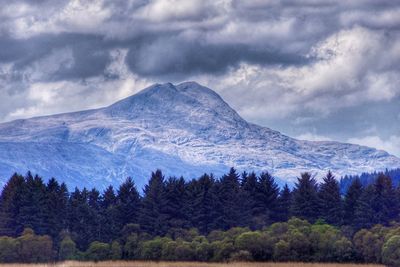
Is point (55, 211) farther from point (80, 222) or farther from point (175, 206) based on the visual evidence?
point (175, 206)

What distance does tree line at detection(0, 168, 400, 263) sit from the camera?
10625cm

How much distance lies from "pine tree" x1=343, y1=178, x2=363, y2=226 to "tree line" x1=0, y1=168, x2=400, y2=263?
17cm

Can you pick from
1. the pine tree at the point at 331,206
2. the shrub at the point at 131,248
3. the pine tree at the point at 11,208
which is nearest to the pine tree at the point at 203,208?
the shrub at the point at 131,248

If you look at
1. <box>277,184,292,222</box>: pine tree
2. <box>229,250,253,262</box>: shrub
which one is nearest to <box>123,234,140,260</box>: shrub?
<box>229,250,253,262</box>: shrub

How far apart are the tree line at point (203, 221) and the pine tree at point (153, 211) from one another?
0.52 ft

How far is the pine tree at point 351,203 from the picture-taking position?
13450cm

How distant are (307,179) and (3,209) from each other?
170ft

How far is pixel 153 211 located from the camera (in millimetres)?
130250

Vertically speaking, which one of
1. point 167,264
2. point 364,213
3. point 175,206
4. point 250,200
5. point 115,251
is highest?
point 250,200

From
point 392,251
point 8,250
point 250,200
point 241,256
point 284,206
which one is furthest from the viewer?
point 284,206

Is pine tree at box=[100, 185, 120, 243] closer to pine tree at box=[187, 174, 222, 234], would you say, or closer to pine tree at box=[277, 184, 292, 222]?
pine tree at box=[187, 174, 222, 234]

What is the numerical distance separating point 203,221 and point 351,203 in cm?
2508

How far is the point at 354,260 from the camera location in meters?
107

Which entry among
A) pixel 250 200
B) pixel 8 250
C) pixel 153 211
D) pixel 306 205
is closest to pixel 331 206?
pixel 306 205
